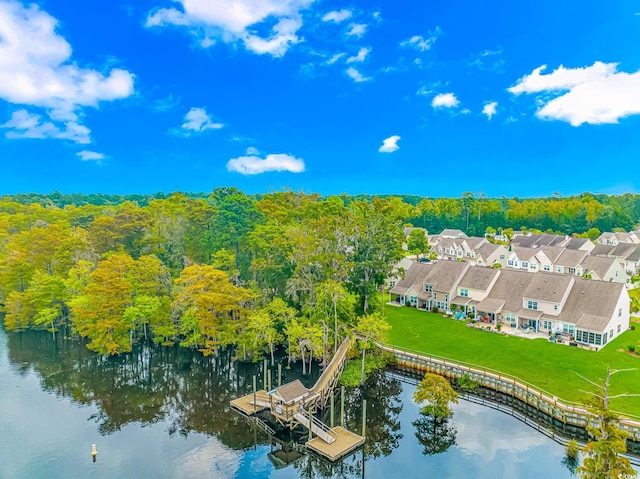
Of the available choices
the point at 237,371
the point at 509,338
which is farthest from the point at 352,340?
the point at 509,338

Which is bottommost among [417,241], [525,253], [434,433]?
[434,433]

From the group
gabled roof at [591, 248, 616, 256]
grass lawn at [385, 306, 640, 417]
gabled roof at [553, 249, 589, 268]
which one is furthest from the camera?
gabled roof at [591, 248, 616, 256]

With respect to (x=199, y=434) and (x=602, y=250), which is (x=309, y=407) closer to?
(x=199, y=434)

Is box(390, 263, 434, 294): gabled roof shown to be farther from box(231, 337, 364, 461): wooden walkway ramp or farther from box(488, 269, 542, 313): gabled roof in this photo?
box(231, 337, 364, 461): wooden walkway ramp

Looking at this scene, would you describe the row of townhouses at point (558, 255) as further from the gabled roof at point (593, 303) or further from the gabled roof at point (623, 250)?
the gabled roof at point (593, 303)

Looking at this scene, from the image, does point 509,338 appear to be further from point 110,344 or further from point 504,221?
point 504,221

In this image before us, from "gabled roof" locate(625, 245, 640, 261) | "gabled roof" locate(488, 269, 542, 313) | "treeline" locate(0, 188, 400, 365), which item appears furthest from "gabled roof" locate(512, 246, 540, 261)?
"treeline" locate(0, 188, 400, 365)

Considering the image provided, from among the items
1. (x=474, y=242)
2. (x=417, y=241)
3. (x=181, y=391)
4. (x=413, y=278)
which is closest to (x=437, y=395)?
(x=181, y=391)
